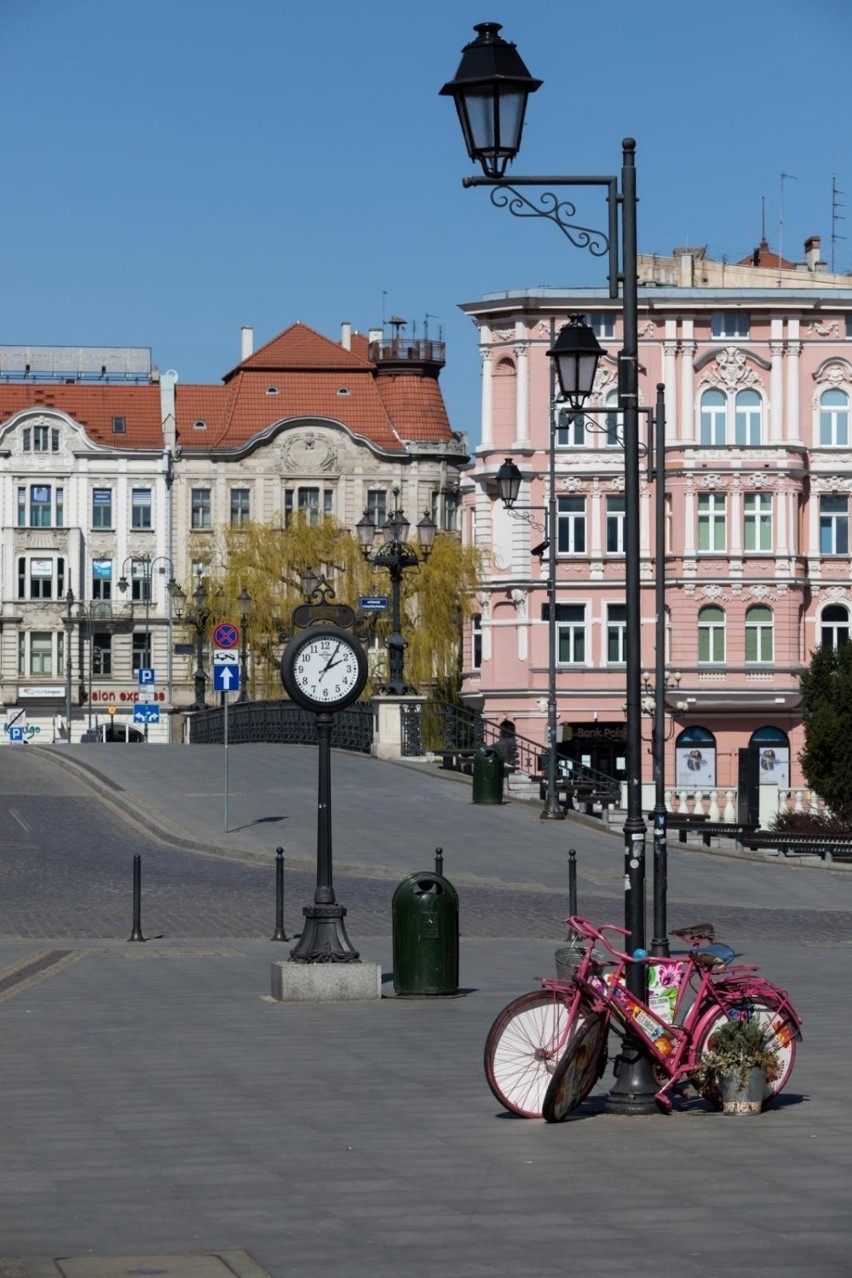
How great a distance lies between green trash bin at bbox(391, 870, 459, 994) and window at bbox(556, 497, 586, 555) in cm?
5243

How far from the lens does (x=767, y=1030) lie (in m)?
11.4

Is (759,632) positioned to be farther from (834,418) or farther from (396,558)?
(396,558)

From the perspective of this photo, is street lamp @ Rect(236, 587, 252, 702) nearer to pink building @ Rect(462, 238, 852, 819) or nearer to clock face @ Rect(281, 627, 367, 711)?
pink building @ Rect(462, 238, 852, 819)

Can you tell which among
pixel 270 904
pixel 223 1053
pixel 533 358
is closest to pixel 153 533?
pixel 533 358

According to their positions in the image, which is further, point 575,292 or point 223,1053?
point 575,292

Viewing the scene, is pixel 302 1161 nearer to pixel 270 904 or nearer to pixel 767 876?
pixel 270 904

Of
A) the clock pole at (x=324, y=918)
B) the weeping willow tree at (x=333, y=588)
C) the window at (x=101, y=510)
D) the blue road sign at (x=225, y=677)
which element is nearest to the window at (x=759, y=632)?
the weeping willow tree at (x=333, y=588)

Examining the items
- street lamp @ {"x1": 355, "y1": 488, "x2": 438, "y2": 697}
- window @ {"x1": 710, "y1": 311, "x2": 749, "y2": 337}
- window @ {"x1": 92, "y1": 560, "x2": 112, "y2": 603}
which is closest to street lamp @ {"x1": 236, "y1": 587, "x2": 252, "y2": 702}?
street lamp @ {"x1": 355, "y1": 488, "x2": 438, "y2": 697}

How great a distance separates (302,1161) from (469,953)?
1177 cm

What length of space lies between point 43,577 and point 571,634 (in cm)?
3754

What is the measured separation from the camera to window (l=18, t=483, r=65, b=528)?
→ 99625 mm

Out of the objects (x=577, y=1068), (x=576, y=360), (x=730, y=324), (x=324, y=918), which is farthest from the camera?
(x=730, y=324)

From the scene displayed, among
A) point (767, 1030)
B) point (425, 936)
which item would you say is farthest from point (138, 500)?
point (767, 1030)

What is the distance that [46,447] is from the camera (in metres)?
99.6
